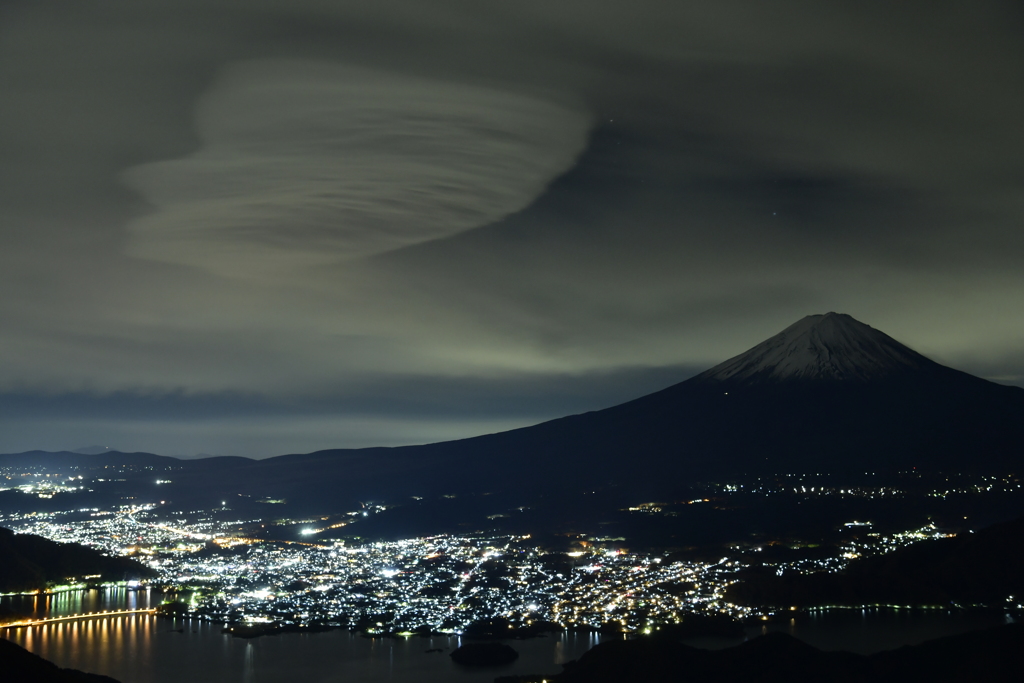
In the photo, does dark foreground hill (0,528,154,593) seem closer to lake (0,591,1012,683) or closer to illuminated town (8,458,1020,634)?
illuminated town (8,458,1020,634)

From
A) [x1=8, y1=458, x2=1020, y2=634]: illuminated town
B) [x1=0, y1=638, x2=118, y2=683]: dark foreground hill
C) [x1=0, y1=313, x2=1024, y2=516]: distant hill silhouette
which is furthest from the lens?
[x1=0, y1=313, x2=1024, y2=516]: distant hill silhouette

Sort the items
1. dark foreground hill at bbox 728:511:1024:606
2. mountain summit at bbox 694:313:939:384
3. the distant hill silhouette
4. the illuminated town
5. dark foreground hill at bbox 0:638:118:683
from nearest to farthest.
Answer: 1. dark foreground hill at bbox 0:638:118:683
2. the illuminated town
3. dark foreground hill at bbox 728:511:1024:606
4. the distant hill silhouette
5. mountain summit at bbox 694:313:939:384

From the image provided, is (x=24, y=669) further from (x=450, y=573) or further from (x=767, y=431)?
(x=767, y=431)

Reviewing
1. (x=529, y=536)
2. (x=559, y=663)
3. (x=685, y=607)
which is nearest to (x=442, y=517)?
(x=529, y=536)

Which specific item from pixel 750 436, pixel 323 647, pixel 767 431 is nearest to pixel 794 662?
pixel 323 647

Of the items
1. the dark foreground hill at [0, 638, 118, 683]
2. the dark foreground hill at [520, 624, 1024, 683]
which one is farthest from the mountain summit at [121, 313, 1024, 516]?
the dark foreground hill at [0, 638, 118, 683]

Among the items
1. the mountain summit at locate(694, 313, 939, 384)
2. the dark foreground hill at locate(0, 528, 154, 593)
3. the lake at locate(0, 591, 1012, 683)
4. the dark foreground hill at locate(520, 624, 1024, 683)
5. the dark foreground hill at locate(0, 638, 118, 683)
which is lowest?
the lake at locate(0, 591, 1012, 683)

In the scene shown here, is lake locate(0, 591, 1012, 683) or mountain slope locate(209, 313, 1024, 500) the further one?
mountain slope locate(209, 313, 1024, 500)
